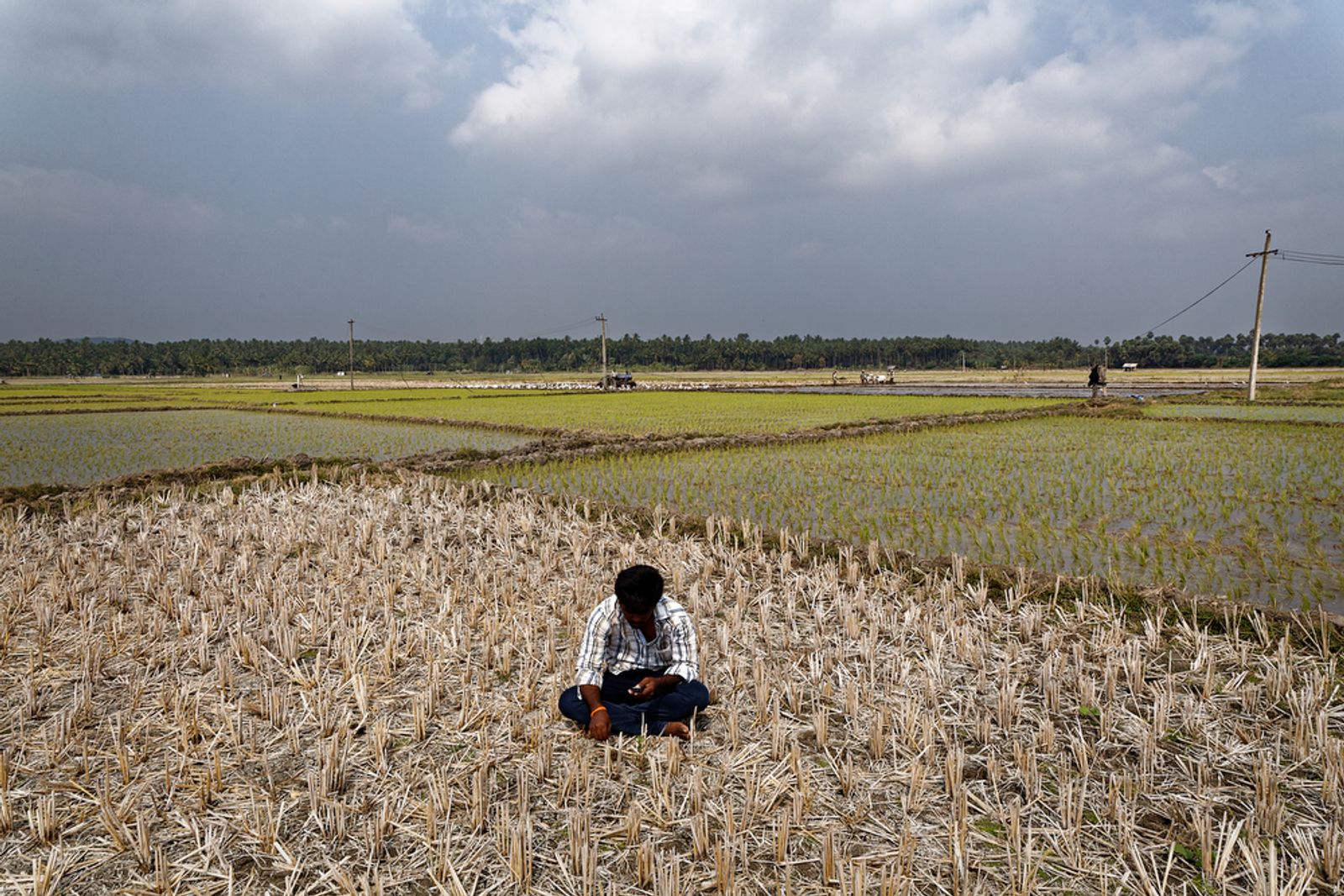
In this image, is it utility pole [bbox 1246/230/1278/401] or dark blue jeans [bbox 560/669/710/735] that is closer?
dark blue jeans [bbox 560/669/710/735]

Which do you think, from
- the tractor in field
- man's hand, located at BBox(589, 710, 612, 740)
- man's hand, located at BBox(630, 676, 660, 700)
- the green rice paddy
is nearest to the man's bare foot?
man's hand, located at BBox(630, 676, 660, 700)

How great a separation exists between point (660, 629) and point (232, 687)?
228 cm

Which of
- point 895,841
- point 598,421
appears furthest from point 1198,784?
point 598,421

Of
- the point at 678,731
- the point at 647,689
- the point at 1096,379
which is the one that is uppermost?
the point at 1096,379

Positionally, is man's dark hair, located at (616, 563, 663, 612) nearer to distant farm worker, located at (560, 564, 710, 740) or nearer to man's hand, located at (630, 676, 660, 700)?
distant farm worker, located at (560, 564, 710, 740)

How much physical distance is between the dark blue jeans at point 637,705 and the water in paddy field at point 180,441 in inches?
415

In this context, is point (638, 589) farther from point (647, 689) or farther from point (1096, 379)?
point (1096, 379)

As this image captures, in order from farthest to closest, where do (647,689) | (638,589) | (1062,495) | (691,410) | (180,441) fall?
(691,410) → (180,441) → (1062,495) → (647,689) → (638,589)

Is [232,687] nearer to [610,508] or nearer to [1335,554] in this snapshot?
[610,508]

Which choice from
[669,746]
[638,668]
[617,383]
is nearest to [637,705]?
[638,668]

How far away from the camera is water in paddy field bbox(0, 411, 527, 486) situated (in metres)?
12.2

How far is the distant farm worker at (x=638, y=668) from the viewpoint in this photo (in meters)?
3.17

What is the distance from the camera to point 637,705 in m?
3.38

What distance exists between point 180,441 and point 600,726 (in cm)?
1630
